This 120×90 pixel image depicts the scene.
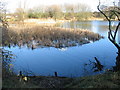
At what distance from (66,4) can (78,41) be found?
132 feet

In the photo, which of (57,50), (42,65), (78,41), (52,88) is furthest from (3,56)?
(78,41)

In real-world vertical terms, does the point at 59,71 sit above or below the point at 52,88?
below

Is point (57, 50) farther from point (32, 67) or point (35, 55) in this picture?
point (32, 67)

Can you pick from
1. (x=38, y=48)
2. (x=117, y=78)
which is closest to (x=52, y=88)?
(x=117, y=78)

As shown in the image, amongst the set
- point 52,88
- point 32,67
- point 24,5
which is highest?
point 24,5

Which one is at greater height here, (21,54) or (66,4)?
(66,4)

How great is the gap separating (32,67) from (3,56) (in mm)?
3643

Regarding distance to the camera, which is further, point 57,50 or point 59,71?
point 57,50

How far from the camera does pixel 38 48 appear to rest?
500 inches

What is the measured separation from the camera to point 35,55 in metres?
10.8

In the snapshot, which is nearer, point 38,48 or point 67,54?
point 67,54

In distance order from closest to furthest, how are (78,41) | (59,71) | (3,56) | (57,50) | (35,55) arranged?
(3,56) → (59,71) → (35,55) → (57,50) → (78,41)

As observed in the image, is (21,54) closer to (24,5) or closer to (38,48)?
(38,48)

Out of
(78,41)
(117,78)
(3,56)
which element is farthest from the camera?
(78,41)
